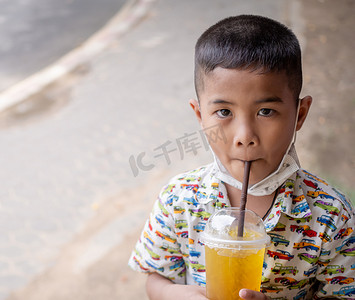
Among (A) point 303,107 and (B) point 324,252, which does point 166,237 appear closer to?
(B) point 324,252

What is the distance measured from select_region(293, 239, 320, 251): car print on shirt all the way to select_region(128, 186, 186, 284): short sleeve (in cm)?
43

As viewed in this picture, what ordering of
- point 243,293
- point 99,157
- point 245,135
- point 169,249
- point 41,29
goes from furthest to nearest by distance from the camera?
point 41,29 < point 99,157 < point 169,249 < point 245,135 < point 243,293

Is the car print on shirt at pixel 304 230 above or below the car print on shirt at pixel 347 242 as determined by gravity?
above

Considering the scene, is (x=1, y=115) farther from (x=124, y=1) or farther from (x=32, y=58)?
(x=124, y=1)

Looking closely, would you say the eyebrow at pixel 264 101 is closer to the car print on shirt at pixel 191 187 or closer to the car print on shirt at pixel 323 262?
the car print on shirt at pixel 191 187

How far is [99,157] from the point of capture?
503cm

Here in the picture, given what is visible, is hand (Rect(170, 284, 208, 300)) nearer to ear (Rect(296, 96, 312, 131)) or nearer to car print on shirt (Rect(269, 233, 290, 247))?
car print on shirt (Rect(269, 233, 290, 247))

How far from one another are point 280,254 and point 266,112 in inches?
19.4

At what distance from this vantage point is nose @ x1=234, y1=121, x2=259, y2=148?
153 cm

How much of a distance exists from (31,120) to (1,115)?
1.69 ft

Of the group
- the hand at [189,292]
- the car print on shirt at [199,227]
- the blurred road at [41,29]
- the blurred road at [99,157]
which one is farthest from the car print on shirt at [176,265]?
the blurred road at [41,29]

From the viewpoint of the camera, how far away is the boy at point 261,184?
1.56 m

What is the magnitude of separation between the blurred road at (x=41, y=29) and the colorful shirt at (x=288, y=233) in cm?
589

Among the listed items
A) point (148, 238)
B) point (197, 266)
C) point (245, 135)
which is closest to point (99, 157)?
point (148, 238)
